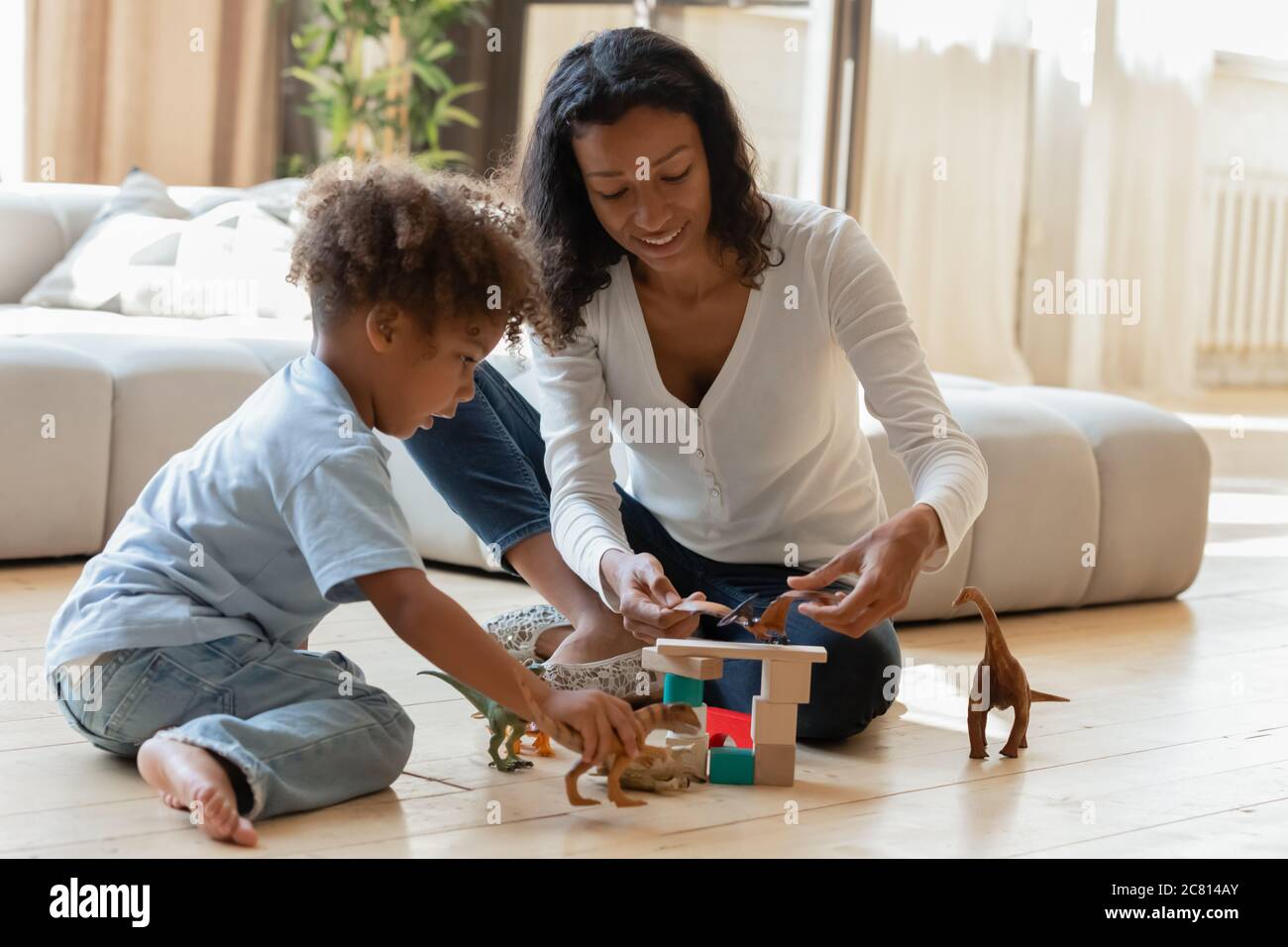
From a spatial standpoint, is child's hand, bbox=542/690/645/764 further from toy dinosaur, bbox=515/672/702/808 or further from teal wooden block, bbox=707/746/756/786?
teal wooden block, bbox=707/746/756/786

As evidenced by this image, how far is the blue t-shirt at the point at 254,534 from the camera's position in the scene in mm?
1211

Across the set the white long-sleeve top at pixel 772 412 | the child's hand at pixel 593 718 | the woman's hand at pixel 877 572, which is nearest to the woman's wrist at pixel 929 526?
the woman's hand at pixel 877 572

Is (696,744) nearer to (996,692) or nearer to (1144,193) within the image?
(996,692)

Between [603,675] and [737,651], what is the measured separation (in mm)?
326

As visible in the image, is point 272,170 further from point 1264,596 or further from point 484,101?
point 1264,596

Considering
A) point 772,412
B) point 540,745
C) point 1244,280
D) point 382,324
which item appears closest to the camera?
point 382,324

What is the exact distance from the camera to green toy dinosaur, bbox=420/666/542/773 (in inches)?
54.6

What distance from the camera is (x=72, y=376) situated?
7.72 ft

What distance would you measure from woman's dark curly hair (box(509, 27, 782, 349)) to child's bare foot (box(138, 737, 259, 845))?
50 centimetres

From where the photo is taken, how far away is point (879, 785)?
4.65ft

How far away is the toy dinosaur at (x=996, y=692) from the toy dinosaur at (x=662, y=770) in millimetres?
311

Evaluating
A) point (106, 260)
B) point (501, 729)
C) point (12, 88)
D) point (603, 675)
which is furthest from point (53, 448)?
point (12, 88)

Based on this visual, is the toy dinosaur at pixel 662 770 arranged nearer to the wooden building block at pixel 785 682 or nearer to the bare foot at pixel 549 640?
the wooden building block at pixel 785 682
